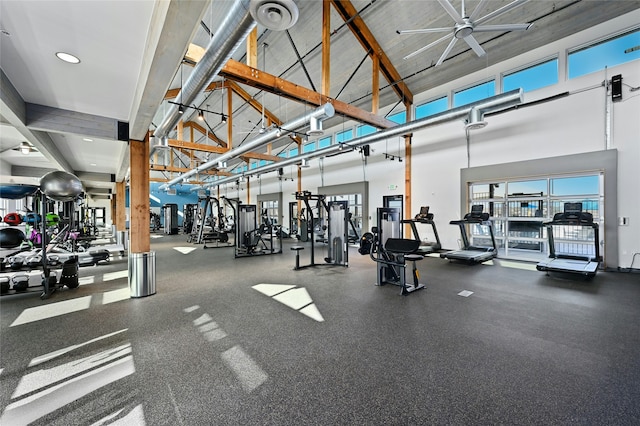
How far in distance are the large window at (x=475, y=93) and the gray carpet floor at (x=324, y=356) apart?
5.61 meters

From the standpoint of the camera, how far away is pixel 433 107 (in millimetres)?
8750

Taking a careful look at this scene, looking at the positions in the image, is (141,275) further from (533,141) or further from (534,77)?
(534,77)

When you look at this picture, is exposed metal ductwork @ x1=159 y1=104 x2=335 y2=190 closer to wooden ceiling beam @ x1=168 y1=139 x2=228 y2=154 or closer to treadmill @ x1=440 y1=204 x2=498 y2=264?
wooden ceiling beam @ x1=168 y1=139 x2=228 y2=154

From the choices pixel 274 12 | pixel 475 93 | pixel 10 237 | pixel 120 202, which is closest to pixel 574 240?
pixel 475 93

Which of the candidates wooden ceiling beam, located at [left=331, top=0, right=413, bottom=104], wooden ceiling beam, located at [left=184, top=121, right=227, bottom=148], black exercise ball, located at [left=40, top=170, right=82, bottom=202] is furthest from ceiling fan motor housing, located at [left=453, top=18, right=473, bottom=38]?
wooden ceiling beam, located at [left=184, top=121, right=227, bottom=148]

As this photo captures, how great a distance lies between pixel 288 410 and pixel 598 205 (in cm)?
797

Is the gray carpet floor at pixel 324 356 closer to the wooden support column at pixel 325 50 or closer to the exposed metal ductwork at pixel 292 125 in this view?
the exposed metal ductwork at pixel 292 125

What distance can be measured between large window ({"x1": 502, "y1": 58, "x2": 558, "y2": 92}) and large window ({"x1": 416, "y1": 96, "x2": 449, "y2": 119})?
5.22 ft

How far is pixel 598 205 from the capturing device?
5.98 m

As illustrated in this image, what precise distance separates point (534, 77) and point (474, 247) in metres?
4.70

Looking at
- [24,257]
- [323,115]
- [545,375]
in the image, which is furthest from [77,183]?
[545,375]

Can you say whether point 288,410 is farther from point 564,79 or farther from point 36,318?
point 564,79

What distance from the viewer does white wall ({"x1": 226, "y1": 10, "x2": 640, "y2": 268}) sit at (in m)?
5.43

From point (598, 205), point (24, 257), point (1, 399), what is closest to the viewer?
point (1, 399)
